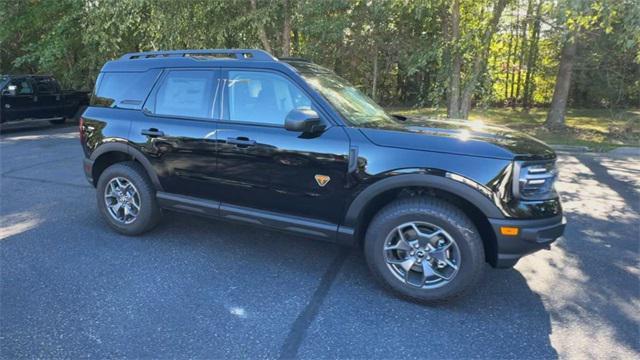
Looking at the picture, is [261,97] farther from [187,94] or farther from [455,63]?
[455,63]

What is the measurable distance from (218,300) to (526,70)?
19.6 metres

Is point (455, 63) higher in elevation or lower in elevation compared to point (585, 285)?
higher

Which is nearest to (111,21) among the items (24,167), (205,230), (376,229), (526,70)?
(24,167)

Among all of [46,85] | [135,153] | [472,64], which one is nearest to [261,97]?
[135,153]

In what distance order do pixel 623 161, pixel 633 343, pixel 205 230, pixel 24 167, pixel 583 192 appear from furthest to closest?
pixel 623 161
pixel 24 167
pixel 583 192
pixel 205 230
pixel 633 343

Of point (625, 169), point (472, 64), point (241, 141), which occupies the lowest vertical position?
point (625, 169)

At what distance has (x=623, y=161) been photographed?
28.8 feet

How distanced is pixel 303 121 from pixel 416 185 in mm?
959

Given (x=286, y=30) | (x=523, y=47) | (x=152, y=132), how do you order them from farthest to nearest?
(x=523, y=47)
(x=286, y=30)
(x=152, y=132)

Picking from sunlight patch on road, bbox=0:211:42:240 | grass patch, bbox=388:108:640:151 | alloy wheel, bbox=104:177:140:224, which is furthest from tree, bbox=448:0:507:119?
sunlight patch on road, bbox=0:211:42:240

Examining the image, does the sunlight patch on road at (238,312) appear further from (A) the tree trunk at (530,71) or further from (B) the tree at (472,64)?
(A) the tree trunk at (530,71)

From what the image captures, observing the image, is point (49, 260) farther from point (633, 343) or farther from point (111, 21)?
point (111, 21)

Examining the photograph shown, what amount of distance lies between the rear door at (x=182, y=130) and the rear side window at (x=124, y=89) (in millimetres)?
115

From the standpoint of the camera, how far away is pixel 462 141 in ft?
10.2
